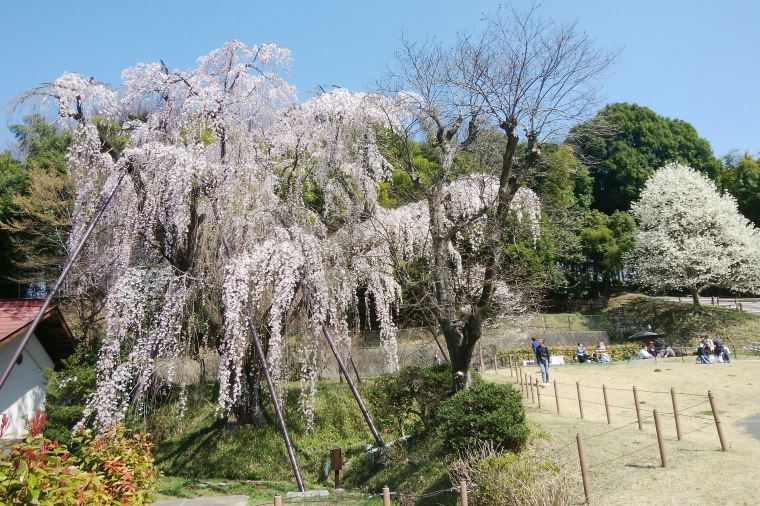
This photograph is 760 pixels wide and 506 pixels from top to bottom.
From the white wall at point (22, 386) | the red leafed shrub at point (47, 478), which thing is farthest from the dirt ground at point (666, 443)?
the white wall at point (22, 386)

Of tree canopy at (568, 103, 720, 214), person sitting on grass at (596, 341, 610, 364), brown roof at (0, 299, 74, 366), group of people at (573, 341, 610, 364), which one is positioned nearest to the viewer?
brown roof at (0, 299, 74, 366)

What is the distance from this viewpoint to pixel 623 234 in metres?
40.6

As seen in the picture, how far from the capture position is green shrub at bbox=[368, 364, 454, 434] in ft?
42.6

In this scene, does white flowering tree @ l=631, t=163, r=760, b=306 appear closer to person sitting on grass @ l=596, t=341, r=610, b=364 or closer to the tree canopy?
the tree canopy

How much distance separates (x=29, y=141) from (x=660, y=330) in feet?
121

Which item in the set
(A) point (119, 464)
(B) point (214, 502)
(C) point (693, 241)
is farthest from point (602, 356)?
(A) point (119, 464)

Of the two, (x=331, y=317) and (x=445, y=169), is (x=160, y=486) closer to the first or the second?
(x=331, y=317)

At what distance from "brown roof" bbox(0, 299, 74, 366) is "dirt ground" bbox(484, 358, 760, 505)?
1387 cm

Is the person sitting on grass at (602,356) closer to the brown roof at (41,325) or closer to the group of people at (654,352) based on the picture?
the group of people at (654,352)

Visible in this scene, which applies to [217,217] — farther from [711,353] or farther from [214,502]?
[711,353]

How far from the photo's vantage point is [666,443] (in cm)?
1043

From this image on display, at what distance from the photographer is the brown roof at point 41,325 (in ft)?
51.0

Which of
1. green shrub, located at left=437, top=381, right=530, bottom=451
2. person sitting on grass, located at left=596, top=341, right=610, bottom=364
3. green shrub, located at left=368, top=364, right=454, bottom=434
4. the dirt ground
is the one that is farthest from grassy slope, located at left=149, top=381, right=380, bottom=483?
person sitting on grass, located at left=596, top=341, right=610, bottom=364

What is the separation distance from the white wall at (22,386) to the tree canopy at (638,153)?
1574 inches
